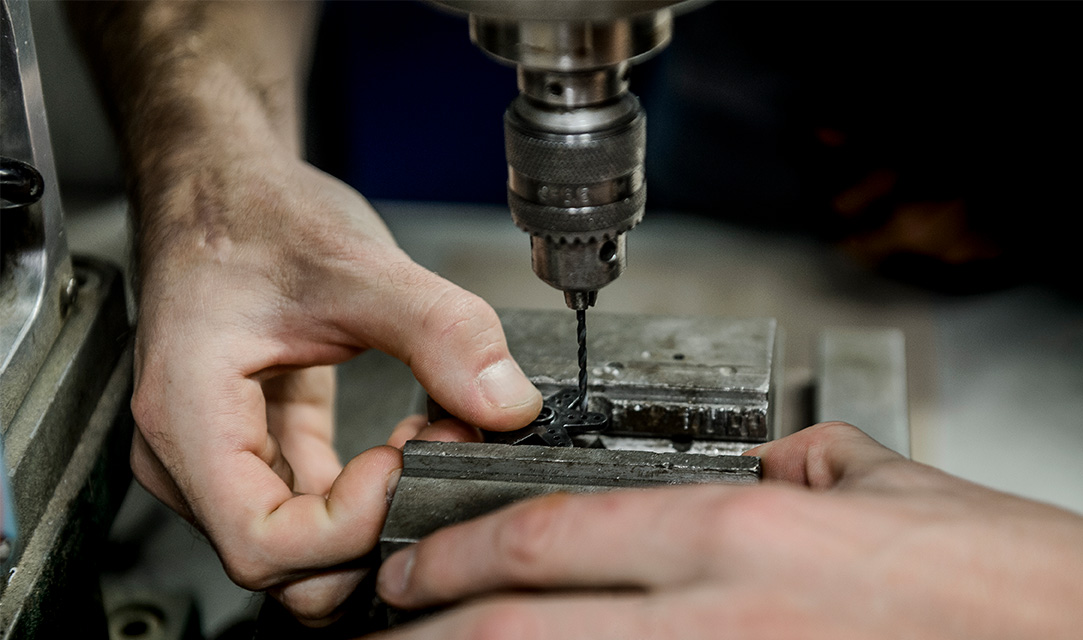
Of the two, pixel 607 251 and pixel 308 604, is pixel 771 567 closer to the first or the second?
pixel 607 251

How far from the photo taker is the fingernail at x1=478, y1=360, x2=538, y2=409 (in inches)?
31.5

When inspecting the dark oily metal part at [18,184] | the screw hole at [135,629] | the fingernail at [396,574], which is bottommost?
the screw hole at [135,629]

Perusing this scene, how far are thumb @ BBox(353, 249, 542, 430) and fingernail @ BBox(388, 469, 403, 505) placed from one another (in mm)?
79

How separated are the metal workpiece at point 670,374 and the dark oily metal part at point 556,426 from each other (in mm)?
27

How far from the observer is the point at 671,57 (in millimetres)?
1674

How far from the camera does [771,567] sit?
20.6 inches

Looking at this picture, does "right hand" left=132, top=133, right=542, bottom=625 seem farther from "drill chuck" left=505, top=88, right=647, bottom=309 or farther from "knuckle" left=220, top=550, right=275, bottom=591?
"drill chuck" left=505, top=88, right=647, bottom=309

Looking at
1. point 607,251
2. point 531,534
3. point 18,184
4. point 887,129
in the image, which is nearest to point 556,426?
point 607,251

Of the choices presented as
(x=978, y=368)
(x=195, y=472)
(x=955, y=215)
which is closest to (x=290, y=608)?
(x=195, y=472)

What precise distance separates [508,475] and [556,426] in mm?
Answer: 125

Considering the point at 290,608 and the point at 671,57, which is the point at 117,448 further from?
the point at 671,57

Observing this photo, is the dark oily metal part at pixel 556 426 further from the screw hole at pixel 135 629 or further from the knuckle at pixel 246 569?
the screw hole at pixel 135 629

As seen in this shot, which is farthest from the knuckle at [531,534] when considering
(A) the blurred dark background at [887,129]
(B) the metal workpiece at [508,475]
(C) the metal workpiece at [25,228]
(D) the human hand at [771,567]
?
(A) the blurred dark background at [887,129]

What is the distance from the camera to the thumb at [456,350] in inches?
31.6
